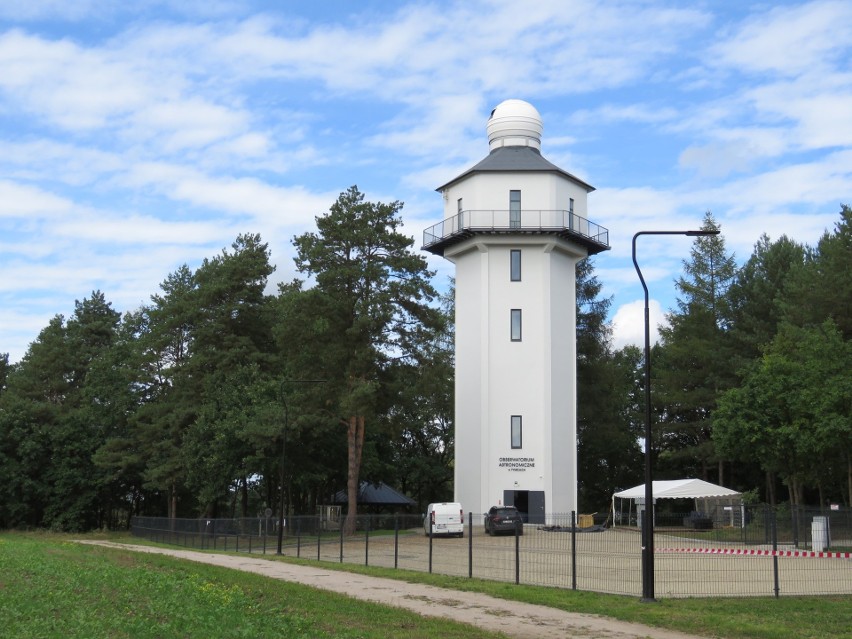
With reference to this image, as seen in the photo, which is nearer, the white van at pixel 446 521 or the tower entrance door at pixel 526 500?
the white van at pixel 446 521

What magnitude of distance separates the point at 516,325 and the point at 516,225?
5.78m

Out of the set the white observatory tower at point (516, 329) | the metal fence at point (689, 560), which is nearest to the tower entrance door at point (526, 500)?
the white observatory tower at point (516, 329)

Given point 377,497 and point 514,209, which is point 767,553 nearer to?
point 514,209

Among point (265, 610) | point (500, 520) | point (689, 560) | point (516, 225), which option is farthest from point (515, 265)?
point (265, 610)

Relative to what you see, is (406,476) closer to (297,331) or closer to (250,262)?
(250,262)

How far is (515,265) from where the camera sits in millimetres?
54531

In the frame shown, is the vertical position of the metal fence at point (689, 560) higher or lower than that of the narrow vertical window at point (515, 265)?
lower

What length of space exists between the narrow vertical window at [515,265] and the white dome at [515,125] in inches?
299

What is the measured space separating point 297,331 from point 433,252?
10.8m

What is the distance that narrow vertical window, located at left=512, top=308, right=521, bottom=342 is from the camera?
175 ft

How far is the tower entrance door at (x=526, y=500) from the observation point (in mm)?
51062

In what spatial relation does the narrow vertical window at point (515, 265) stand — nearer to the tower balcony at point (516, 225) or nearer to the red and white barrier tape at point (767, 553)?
the tower balcony at point (516, 225)

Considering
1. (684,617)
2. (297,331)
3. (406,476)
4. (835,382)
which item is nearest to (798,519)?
(684,617)

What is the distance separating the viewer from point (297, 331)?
52.0 metres
